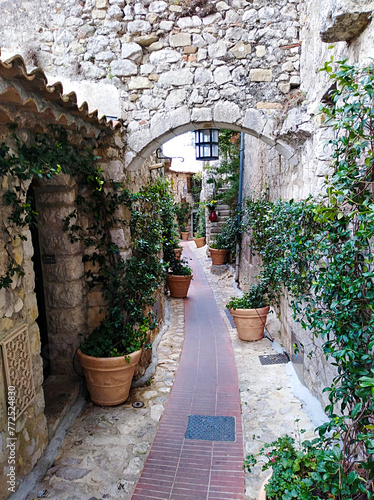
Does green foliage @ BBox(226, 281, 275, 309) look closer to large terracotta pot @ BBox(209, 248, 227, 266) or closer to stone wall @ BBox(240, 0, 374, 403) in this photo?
stone wall @ BBox(240, 0, 374, 403)

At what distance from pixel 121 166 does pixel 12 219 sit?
5.34 feet

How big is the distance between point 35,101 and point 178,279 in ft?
19.6

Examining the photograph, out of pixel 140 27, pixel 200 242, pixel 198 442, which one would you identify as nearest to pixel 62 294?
pixel 198 442

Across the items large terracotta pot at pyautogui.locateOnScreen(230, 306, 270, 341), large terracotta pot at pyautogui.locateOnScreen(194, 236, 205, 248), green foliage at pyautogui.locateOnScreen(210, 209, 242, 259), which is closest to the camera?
large terracotta pot at pyautogui.locateOnScreen(230, 306, 270, 341)

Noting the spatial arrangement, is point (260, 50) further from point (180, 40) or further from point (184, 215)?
point (184, 215)

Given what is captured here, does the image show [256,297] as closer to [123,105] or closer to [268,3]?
[123,105]

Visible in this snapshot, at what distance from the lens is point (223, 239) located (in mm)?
10742

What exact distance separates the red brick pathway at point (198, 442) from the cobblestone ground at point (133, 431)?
0.28 feet

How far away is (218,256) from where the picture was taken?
430 inches

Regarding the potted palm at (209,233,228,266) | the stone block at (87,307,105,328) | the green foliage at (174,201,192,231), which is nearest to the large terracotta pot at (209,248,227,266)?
the potted palm at (209,233,228,266)

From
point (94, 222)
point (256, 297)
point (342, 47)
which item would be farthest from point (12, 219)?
point (256, 297)

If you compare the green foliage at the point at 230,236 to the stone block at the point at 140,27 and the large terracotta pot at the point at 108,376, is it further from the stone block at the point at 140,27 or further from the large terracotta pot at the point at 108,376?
the large terracotta pot at the point at 108,376

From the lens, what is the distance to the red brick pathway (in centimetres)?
256

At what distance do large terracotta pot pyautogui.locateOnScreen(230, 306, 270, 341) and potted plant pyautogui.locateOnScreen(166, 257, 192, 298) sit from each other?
8.76ft
